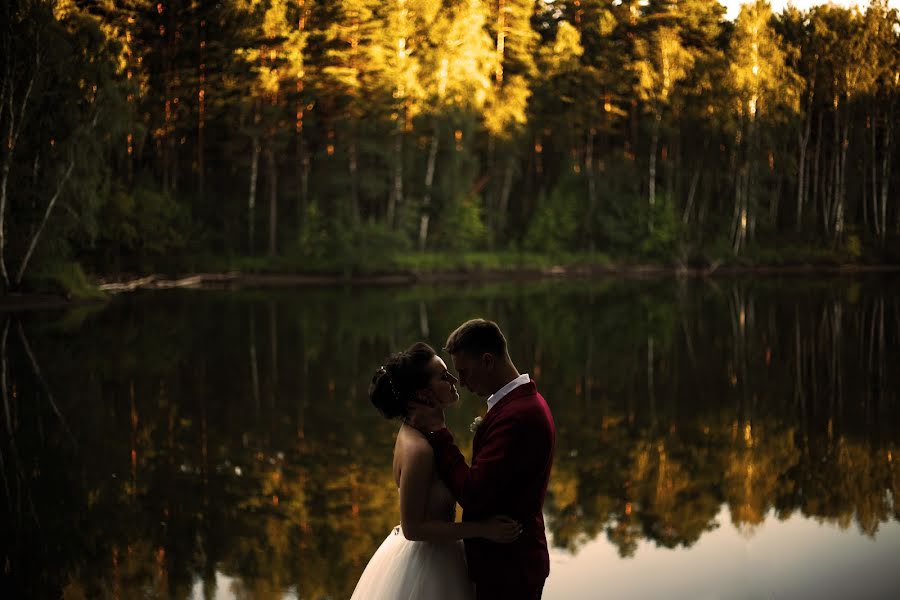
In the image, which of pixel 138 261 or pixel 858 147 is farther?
pixel 858 147

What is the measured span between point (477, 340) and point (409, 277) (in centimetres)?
4283

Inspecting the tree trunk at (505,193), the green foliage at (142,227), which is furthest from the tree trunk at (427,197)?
the green foliage at (142,227)

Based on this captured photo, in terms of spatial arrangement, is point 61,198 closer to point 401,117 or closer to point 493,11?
point 401,117

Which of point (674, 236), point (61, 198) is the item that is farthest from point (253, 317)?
point (674, 236)

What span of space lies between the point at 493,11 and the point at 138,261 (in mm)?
22900

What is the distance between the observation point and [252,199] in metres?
46.4

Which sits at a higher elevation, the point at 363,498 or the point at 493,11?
the point at 493,11

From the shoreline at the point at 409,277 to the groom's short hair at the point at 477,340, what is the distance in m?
29.0

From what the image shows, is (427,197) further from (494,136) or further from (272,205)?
(272,205)

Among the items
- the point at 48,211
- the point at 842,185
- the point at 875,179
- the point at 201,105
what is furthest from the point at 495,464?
the point at 875,179

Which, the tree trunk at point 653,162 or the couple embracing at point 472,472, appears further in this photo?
the tree trunk at point 653,162

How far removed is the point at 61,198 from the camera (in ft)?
99.7

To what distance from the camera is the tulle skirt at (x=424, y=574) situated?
399cm

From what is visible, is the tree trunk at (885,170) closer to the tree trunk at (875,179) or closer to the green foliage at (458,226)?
the tree trunk at (875,179)
